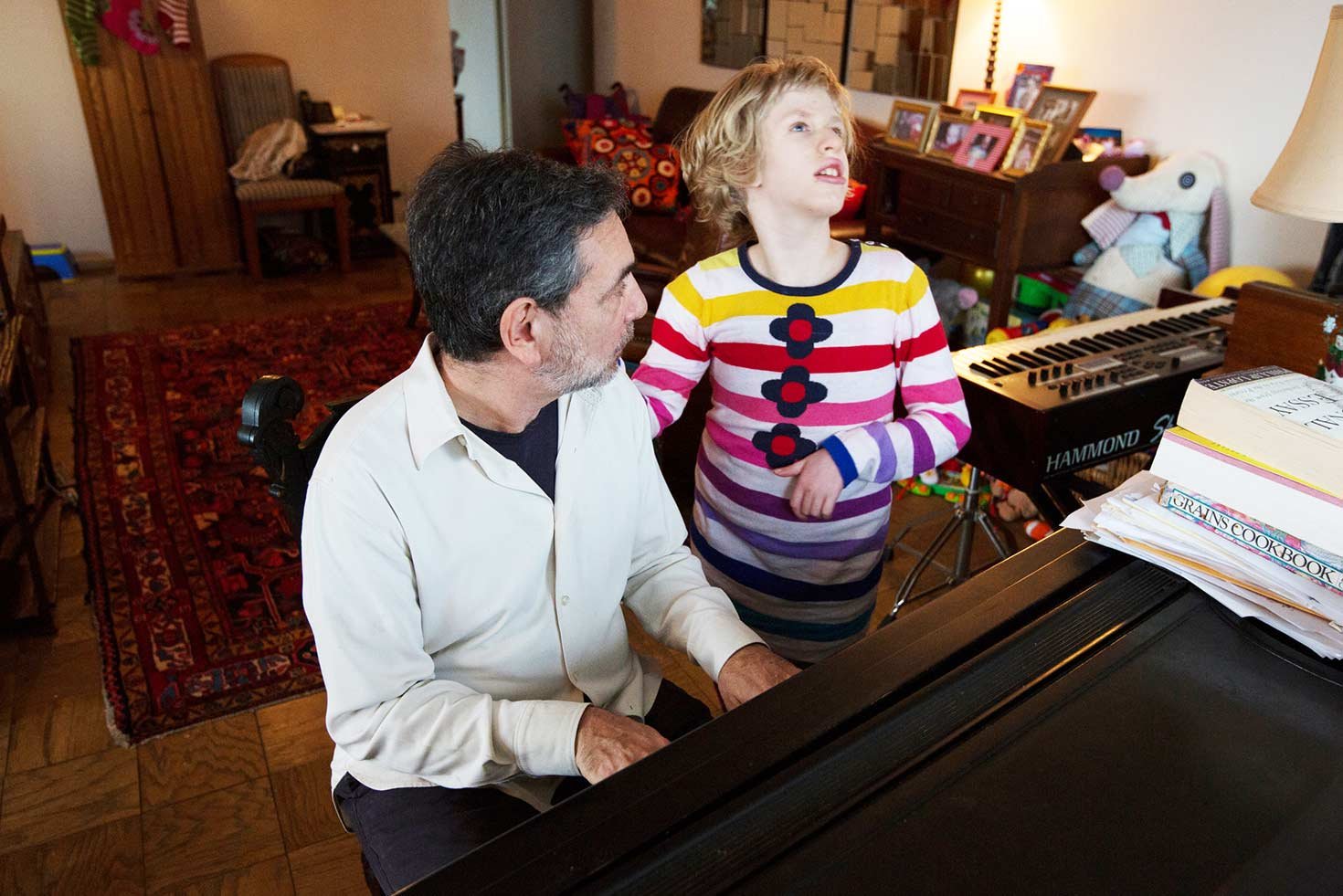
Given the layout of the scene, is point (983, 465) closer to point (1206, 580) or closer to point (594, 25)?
point (1206, 580)

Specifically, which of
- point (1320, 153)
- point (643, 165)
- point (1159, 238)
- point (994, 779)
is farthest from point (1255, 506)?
point (643, 165)

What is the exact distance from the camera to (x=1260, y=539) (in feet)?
3.24

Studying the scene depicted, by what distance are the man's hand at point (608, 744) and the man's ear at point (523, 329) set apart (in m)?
0.40

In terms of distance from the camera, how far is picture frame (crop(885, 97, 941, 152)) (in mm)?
3783

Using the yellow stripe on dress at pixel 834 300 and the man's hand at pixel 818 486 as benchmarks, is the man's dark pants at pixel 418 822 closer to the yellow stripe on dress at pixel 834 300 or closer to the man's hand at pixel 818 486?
the man's hand at pixel 818 486

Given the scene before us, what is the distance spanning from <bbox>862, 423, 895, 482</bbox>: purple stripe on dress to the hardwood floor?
1056 mm

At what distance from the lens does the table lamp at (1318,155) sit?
174cm

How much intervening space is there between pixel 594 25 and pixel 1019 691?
6521mm

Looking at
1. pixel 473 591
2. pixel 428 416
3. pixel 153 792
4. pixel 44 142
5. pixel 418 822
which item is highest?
pixel 428 416

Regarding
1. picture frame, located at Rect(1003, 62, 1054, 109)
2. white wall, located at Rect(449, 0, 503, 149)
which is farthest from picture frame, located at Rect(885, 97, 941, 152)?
white wall, located at Rect(449, 0, 503, 149)

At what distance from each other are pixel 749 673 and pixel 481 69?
711 cm

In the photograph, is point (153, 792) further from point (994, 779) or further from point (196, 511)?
point (994, 779)

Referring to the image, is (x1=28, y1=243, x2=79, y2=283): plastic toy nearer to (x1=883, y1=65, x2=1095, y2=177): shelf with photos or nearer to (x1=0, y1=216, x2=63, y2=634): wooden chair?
(x1=0, y1=216, x2=63, y2=634): wooden chair

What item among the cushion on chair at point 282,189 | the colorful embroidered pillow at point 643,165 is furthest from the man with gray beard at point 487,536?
the cushion on chair at point 282,189
